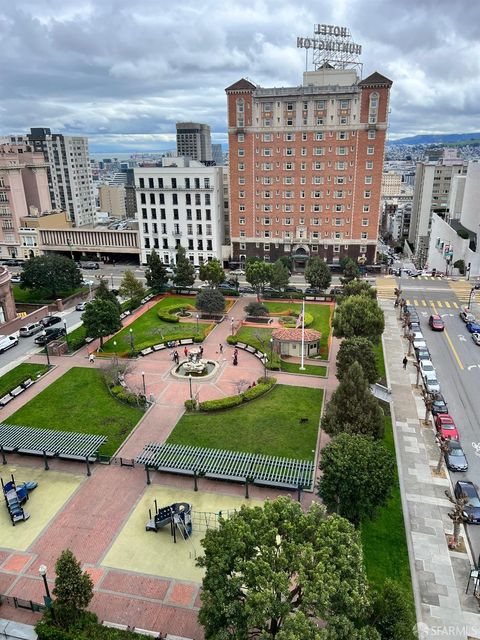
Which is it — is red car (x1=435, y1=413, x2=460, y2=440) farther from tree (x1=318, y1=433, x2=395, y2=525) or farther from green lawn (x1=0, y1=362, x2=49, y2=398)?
green lawn (x1=0, y1=362, x2=49, y2=398)

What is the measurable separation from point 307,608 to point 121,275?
7761 centimetres

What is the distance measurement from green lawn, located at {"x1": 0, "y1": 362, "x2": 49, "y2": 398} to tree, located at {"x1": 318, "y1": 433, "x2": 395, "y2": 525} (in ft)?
102

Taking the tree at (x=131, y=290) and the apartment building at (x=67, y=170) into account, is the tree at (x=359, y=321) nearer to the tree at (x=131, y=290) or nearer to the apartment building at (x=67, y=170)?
the tree at (x=131, y=290)

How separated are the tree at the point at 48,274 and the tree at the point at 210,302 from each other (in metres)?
22.5

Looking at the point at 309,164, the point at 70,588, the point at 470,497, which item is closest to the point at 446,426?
the point at 470,497

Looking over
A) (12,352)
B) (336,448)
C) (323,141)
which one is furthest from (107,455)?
(323,141)

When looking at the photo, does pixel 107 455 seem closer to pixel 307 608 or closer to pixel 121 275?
pixel 307 608

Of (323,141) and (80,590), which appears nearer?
(80,590)

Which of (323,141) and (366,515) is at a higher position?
(323,141)

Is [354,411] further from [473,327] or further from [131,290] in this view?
[131,290]

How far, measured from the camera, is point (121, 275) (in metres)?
87.1

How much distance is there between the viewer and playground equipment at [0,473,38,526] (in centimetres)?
2678

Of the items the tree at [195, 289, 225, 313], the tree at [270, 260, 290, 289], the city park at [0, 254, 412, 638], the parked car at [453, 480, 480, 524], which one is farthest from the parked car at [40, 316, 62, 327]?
the parked car at [453, 480, 480, 524]

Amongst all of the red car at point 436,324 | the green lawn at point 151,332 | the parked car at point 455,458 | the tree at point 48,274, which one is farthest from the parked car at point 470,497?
the tree at point 48,274
